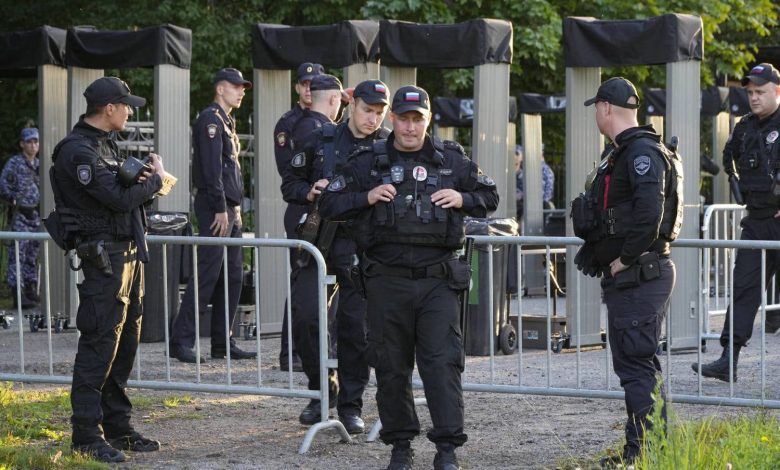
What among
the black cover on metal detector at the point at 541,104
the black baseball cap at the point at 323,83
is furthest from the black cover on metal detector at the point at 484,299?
the black cover on metal detector at the point at 541,104

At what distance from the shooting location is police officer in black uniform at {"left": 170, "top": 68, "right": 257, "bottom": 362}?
10508mm

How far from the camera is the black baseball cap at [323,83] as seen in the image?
28.5 feet

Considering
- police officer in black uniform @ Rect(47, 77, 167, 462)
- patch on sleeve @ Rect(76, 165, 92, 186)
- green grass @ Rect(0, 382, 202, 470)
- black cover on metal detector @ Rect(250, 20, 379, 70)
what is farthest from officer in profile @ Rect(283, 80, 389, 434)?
black cover on metal detector @ Rect(250, 20, 379, 70)

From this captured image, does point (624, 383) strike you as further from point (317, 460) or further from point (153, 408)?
point (153, 408)

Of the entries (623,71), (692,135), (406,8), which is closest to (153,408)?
(692,135)

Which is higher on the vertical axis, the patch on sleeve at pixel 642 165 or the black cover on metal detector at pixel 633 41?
the black cover on metal detector at pixel 633 41

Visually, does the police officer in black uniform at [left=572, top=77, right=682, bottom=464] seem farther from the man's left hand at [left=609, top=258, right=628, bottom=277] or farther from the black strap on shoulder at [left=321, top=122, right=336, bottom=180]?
the black strap on shoulder at [left=321, top=122, right=336, bottom=180]

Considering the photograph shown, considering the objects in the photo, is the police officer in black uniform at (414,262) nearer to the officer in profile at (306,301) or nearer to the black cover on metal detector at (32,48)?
the officer in profile at (306,301)

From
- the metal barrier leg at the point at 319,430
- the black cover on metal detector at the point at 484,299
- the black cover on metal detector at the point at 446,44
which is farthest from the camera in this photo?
the black cover on metal detector at the point at 446,44

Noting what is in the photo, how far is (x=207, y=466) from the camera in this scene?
279 inches

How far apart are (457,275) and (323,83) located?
250 centimetres

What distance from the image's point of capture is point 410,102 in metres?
6.56

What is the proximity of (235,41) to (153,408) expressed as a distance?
13723 millimetres

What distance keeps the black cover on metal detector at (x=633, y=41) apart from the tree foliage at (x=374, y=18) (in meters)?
9.84
